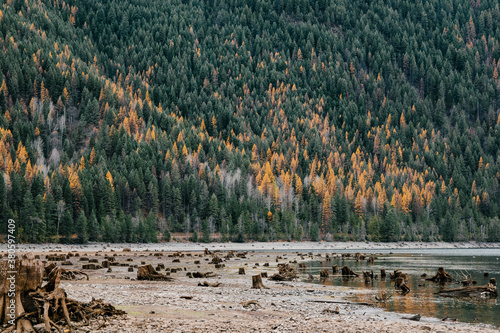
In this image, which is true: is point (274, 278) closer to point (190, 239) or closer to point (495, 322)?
point (495, 322)

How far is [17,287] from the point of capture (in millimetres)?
19250

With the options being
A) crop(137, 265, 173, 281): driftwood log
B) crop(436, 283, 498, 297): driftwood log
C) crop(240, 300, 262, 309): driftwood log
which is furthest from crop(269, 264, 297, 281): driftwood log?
crop(240, 300, 262, 309): driftwood log

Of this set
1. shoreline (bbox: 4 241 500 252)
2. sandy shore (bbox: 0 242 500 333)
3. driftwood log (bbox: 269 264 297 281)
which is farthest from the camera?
shoreline (bbox: 4 241 500 252)

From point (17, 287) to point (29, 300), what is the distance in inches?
36.0

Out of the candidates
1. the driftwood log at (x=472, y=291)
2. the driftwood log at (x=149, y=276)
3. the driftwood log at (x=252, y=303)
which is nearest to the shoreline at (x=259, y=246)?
the driftwood log at (x=149, y=276)

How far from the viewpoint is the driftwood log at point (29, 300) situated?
18.9 meters

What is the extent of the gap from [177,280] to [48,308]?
2763cm

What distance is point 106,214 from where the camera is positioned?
499 ft

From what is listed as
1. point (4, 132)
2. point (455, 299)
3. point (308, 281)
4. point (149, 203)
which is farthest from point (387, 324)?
point (4, 132)

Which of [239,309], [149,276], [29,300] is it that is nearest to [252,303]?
[239,309]

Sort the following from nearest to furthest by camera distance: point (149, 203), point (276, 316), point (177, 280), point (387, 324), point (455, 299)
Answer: point (387, 324) → point (276, 316) → point (455, 299) → point (177, 280) → point (149, 203)

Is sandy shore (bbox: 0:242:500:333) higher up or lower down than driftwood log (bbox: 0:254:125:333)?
lower down

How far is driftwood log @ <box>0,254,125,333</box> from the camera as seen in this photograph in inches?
742

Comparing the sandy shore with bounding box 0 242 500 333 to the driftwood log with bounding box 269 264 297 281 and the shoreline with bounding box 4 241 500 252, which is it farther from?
the shoreline with bounding box 4 241 500 252
